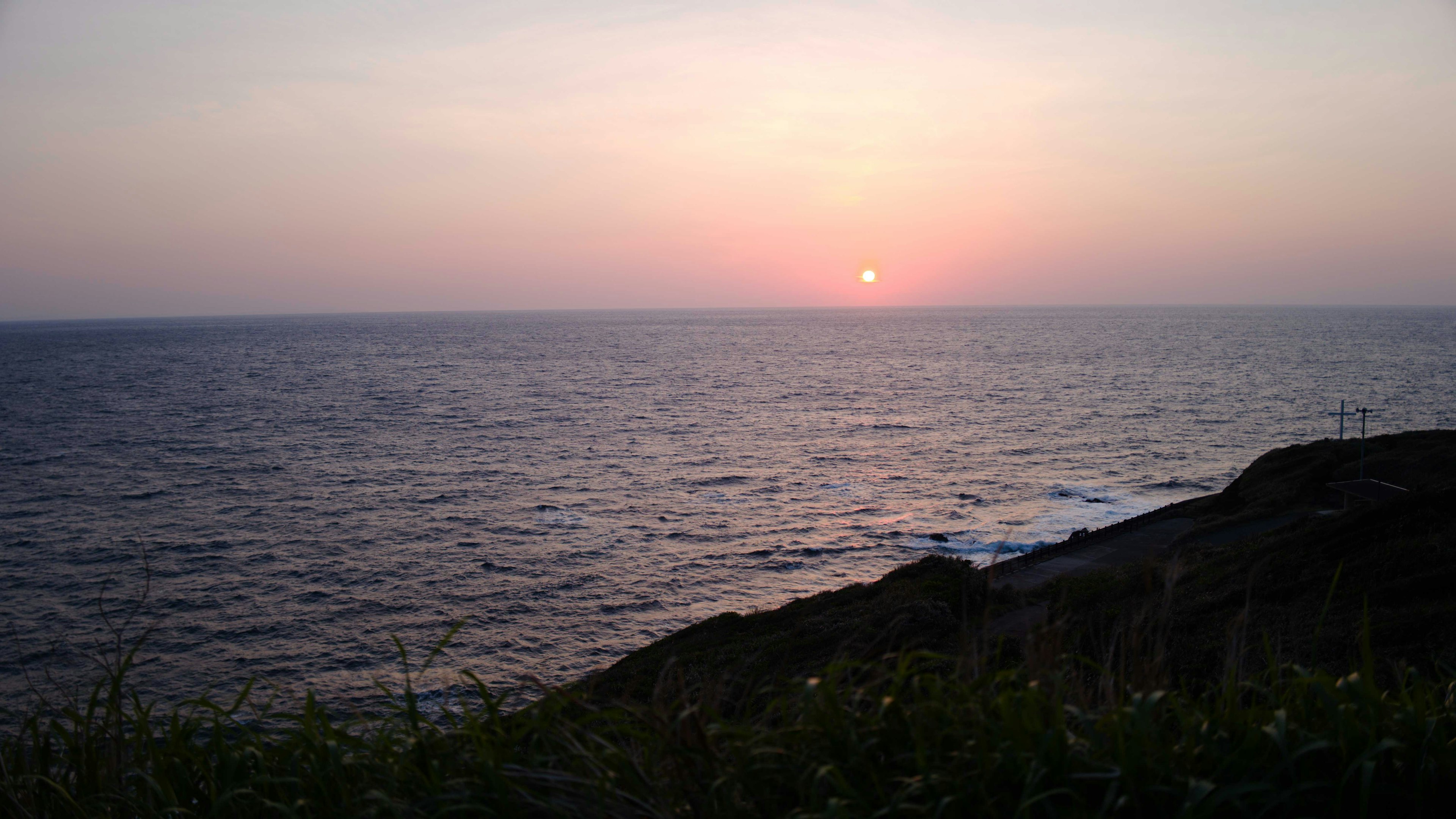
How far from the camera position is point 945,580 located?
27109mm

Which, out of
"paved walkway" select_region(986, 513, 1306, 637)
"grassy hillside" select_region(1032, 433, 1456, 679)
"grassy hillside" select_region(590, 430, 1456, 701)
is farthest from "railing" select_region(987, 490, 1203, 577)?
"grassy hillside" select_region(1032, 433, 1456, 679)

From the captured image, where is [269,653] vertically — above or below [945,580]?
below

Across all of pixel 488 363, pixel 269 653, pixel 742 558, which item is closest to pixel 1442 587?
pixel 742 558

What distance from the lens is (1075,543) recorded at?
114ft

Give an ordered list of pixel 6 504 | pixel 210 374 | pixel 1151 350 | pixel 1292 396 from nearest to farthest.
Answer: pixel 6 504, pixel 1292 396, pixel 210 374, pixel 1151 350

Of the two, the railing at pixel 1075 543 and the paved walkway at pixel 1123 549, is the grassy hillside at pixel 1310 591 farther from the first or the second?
the railing at pixel 1075 543

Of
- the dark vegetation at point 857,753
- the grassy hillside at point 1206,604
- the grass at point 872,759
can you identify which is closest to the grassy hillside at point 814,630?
the grassy hillside at point 1206,604

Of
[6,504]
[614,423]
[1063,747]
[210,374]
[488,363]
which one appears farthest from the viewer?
[488,363]

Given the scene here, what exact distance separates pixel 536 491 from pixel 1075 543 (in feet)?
105

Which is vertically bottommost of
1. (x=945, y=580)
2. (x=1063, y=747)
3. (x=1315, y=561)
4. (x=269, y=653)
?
(x=269, y=653)

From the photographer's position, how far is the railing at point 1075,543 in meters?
31.7

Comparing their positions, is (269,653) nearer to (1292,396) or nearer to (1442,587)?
(1442,587)

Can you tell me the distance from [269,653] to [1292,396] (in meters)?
95.3

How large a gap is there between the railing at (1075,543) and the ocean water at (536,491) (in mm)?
2906
